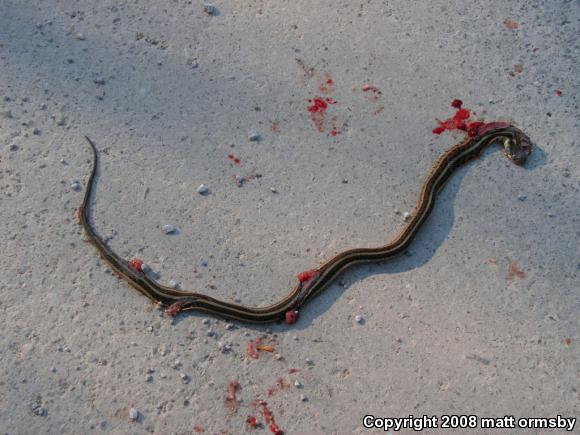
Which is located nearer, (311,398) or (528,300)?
(311,398)

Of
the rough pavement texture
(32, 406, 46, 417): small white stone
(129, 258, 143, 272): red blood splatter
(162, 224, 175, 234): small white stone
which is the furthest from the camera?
(162, 224, 175, 234): small white stone

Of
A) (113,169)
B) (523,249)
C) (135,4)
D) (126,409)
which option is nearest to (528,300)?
(523,249)

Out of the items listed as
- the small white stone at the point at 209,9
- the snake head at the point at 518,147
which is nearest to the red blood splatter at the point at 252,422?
the snake head at the point at 518,147

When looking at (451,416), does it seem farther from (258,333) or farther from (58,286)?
(58,286)

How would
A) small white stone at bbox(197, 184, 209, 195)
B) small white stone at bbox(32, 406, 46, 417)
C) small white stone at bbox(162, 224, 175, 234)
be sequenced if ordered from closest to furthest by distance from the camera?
1. small white stone at bbox(32, 406, 46, 417)
2. small white stone at bbox(162, 224, 175, 234)
3. small white stone at bbox(197, 184, 209, 195)

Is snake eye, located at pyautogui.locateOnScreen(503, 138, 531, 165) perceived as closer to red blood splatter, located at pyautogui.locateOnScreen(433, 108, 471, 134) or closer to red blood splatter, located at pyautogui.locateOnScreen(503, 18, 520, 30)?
red blood splatter, located at pyautogui.locateOnScreen(433, 108, 471, 134)

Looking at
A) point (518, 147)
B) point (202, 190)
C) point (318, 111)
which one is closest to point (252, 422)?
point (202, 190)

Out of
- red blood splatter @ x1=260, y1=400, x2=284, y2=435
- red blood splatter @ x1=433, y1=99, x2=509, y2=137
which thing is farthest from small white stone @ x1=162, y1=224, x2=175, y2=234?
red blood splatter @ x1=433, y1=99, x2=509, y2=137
